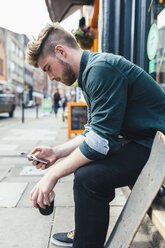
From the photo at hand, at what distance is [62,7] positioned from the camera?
26.1 feet

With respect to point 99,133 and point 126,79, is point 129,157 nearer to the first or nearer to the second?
point 99,133

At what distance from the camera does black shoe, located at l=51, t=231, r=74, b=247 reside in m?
2.02

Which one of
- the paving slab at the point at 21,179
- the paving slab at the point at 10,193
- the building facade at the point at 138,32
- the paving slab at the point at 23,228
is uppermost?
the building facade at the point at 138,32

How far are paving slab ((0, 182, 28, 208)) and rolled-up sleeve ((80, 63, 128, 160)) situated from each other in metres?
1.62

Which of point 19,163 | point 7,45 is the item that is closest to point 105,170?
point 19,163

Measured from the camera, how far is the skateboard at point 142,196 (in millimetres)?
1195

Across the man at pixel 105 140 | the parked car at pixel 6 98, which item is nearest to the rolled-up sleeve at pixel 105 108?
the man at pixel 105 140

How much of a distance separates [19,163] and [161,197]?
3464mm

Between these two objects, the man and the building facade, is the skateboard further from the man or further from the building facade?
the building facade

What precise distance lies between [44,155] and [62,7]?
695 cm

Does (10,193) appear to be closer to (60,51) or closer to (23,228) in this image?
(23,228)

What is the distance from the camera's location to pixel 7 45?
155 feet

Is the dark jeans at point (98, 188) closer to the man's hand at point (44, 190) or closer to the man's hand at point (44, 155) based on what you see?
the man's hand at point (44, 190)

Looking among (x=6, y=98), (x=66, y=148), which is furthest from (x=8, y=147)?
(x=6, y=98)
